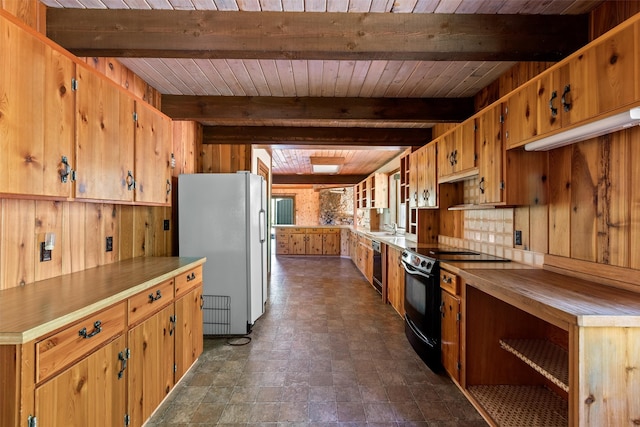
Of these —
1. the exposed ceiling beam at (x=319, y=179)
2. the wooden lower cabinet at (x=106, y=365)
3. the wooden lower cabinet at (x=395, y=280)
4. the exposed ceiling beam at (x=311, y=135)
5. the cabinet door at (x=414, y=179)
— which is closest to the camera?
the wooden lower cabinet at (x=106, y=365)

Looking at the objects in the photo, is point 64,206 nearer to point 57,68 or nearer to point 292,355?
point 57,68

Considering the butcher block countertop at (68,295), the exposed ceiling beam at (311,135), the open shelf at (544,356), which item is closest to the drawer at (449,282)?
the open shelf at (544,356)

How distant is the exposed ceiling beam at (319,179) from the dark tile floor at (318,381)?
508cm

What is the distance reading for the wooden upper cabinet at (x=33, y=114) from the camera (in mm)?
1197

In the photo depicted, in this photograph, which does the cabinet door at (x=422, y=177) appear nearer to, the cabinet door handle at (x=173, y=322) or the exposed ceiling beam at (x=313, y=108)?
the exposed ceiling beam at (x=313, y=108)

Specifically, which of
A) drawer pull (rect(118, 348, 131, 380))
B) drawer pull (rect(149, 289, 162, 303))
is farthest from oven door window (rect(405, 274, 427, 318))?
drawer pull (rect(118, 348, 131, 380))

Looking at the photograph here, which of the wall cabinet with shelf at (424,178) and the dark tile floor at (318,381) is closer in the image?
the dark tile floor at (318,381)

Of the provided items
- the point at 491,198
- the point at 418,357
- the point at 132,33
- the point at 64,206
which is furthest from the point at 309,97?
the point at 418,357

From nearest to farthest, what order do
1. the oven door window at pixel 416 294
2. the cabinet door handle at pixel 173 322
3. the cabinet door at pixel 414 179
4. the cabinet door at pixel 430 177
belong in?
the cabinet door handle at pixel 173 322, the oven door window at pixel 416 294, the cabinet door at pixel 430 177, the cabinet door at pixel 414 179

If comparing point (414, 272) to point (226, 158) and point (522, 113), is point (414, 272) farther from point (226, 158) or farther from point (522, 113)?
point (226, 158)

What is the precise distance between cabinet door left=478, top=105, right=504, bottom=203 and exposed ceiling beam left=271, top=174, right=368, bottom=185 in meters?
6.08

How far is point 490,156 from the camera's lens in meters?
2.18

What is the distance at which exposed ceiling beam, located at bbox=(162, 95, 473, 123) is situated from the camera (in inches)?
118

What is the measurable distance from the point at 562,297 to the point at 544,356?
0.65 meters
